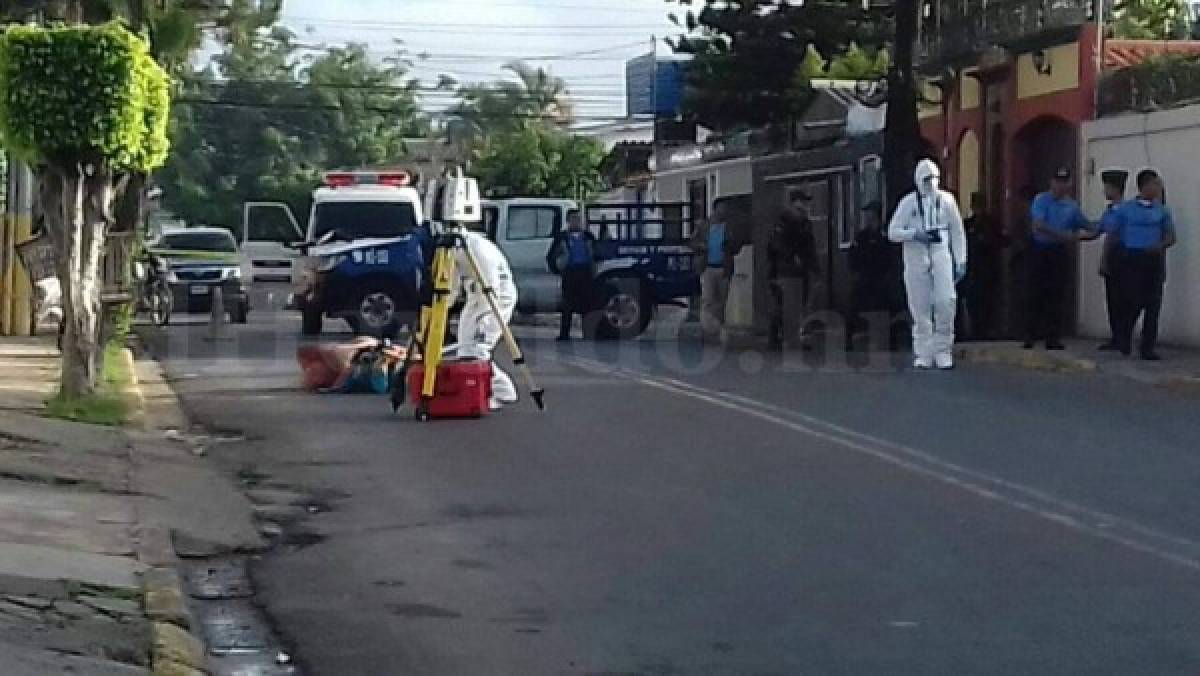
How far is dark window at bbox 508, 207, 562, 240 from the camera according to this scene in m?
31.9

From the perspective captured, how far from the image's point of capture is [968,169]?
29.1 metres

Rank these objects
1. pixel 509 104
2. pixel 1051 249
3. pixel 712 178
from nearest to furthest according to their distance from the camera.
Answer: pixel 1051 249, pixel 712 178, pixel 509 104

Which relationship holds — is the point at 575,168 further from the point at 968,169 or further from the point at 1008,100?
the point at 1008,100

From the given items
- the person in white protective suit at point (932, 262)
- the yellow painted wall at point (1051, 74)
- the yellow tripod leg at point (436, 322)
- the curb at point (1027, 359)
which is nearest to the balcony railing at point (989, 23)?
the yellow painted wall at point (1051, 74)

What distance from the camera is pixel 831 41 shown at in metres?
49.2

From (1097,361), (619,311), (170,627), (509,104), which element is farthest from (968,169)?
(509,104)

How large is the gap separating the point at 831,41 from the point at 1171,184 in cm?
2640

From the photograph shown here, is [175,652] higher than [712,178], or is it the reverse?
[712,178]

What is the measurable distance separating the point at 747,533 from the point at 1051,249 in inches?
480

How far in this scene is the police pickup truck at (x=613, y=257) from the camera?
28359 millimetres

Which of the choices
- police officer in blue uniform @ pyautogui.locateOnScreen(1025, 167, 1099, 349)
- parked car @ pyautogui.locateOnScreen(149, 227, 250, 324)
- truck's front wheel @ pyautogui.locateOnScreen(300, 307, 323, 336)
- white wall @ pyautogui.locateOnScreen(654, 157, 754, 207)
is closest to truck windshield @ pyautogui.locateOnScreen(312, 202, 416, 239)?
truck's front wheel @ pyautogui.locateOnScreen(300, 307, 323, 336)

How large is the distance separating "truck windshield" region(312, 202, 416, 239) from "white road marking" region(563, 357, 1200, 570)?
42.1ft

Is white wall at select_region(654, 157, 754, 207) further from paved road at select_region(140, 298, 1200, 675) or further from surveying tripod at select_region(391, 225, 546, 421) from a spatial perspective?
paved road at select_region(140, 298, 1200, 675)

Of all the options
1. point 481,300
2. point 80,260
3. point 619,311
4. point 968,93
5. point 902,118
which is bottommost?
point 619,311
